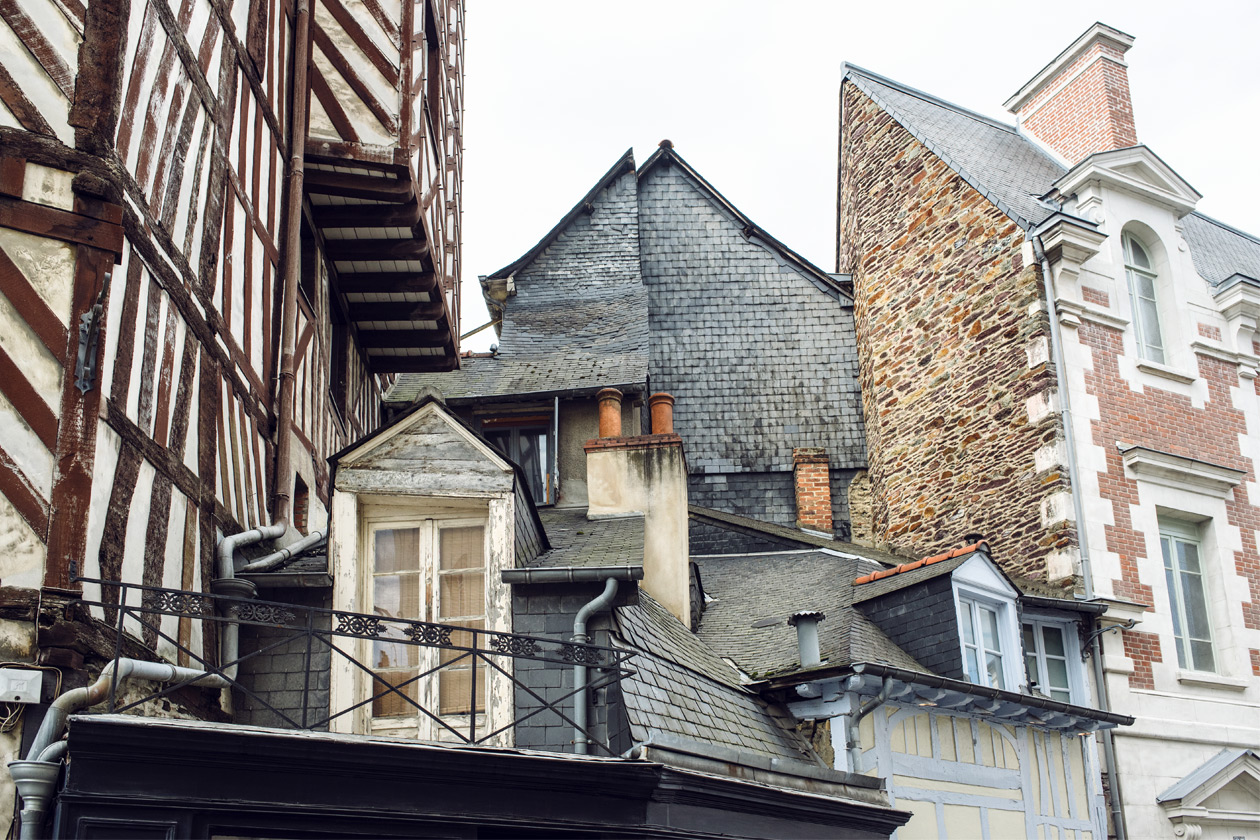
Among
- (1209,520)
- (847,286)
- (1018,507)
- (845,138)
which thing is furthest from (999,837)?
(845,138)

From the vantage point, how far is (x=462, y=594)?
8.23 meters

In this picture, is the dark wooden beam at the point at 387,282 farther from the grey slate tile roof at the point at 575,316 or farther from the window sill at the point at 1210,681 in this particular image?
the window sill at the point at 1210,681

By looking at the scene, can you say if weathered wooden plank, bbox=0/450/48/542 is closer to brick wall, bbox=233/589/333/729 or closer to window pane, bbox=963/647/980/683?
brick wall, bbox=233/589/333/729

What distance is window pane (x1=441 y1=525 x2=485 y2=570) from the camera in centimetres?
834

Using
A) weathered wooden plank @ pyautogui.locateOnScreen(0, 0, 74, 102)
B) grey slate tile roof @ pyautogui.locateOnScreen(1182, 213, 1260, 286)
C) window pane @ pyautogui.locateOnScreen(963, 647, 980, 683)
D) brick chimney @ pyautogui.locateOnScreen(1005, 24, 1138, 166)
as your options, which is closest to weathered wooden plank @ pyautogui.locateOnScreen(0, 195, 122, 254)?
weathered wooden plank @ pyautogui.locateOnScreen(0, 0, 74, 102)

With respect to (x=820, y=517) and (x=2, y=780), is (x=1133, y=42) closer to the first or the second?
(x=820, y=517)

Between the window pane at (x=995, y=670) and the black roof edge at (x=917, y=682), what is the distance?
0.71 feet

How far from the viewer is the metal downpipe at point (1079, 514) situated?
11430mm

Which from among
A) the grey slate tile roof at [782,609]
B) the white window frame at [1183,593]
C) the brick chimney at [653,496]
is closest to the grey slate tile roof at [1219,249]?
the white window frame at [1183,593]

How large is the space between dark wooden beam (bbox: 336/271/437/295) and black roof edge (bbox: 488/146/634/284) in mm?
4604

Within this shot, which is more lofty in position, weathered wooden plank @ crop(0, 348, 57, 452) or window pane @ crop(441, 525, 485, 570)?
weathered wooden plank @ crop(0, 348, 57, 452)

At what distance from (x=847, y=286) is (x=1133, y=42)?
4.72m

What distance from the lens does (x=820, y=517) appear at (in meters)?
15.8

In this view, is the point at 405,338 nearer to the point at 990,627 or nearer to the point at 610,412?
the point at 610,412
